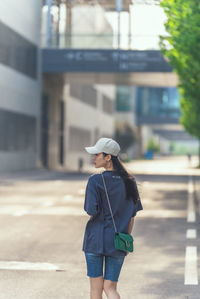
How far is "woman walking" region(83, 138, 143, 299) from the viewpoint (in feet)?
17.3

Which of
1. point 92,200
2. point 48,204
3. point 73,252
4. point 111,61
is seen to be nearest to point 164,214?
point 48,204

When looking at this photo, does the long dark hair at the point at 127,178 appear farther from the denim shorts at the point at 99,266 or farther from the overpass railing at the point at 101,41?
the overpass railing at the point at 101,41

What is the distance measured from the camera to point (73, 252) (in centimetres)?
1047

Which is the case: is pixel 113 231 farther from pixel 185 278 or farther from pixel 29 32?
pixel 29 32

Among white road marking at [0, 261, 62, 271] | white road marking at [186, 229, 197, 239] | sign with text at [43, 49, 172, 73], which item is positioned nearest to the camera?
white road marking at [0, 261, 62, 271]

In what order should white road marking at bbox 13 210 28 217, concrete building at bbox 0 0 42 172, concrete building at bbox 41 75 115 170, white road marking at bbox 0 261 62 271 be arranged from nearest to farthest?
white road marking at bbox 0 261 62 271 < white road marking at bbox 13 210 28 217 < concrete building at bbox 0 0 42 172 < concrete building at bbox 41 75 115 170

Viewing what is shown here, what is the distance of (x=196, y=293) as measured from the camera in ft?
24.6

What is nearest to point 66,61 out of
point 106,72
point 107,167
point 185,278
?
point 106,72

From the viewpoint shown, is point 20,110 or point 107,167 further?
point 20,110

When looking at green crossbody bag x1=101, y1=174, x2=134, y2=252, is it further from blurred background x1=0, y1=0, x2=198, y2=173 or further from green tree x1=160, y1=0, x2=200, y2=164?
blurred background x1=0, y1=0, x2=198, y2=173

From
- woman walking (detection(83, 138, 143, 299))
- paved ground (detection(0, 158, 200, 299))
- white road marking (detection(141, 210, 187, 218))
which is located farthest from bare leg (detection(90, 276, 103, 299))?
white road marking (detection(141, 210, 187, 218))

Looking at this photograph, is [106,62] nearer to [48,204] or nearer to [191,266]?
[48,204]

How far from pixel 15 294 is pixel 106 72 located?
1416 inches

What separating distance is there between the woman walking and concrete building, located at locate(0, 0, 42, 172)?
34080 millimetres
